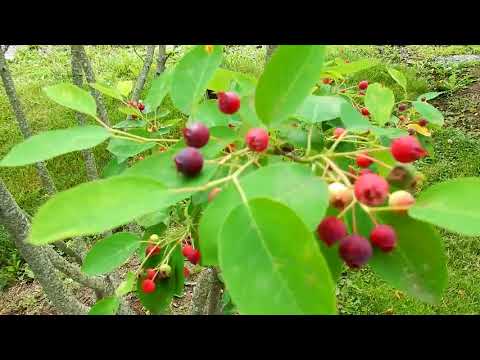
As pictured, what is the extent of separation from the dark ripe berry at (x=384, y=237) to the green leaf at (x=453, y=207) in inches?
1.9

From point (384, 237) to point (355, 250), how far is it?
0.05 meters

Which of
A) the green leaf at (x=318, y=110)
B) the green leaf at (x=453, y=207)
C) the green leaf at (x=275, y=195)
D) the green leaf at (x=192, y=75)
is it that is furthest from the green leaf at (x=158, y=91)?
the green leaf at (x=453, y=207)

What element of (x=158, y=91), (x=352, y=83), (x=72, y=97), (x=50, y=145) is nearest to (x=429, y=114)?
(x=158, y=91)

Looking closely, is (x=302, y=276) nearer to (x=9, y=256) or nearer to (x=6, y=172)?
(x=9, y=256)

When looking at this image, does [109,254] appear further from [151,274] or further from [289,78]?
[289,78]

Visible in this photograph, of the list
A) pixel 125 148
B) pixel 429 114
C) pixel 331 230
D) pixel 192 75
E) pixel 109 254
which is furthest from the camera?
pixel 429 114

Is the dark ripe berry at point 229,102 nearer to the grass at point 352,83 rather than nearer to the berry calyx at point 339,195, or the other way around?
the berry calyx at point 339,195

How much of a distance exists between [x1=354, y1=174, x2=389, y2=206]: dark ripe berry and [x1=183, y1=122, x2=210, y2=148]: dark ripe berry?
241 mm

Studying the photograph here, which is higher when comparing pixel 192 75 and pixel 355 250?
pixel 192 75

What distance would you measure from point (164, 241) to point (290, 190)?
29.3 inches

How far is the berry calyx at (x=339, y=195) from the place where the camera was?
64 centimetres

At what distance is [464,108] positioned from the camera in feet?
17.5

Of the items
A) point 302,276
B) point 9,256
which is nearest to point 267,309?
point 302,276

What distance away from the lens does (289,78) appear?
74 centimetres
